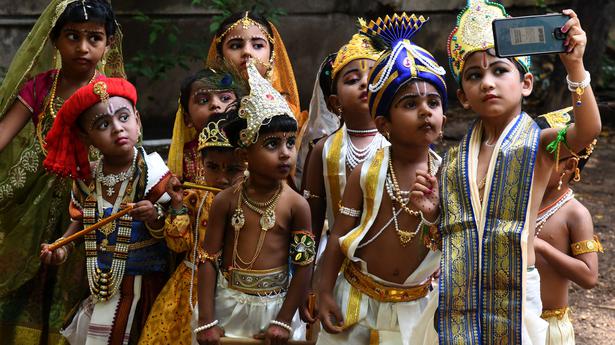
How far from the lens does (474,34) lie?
A: 10.6 feet

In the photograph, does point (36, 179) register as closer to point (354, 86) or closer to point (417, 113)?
point (354, 86)

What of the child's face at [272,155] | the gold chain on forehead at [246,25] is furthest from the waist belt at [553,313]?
the gold chain on forehead at [246,25]

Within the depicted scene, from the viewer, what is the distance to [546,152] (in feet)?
10.1

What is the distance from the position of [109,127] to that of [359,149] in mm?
1080

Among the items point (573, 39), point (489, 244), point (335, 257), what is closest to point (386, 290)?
point (335, 257)

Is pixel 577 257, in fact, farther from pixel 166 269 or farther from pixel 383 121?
pixel 166 269

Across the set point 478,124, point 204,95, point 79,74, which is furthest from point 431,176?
point 79,74

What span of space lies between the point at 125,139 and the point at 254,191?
0.68 m

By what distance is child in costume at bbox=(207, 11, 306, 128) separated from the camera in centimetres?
462

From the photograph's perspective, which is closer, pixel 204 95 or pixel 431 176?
pixel 431 176

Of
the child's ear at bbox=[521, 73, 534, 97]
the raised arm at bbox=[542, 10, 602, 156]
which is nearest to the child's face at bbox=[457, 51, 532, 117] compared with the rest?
the child's ear at bbox=[521, 73, 534, 97]

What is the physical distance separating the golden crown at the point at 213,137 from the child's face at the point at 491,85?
3.55ft

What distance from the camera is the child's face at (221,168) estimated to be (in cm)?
395

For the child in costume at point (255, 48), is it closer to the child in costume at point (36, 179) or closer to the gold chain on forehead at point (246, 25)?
the gold chain on forehead at point (246, 25)
